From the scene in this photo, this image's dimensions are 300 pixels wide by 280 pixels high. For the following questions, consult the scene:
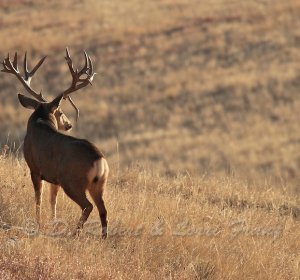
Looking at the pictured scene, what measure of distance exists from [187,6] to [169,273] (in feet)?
125

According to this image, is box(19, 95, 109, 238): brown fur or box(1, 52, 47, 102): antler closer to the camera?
box(19, 95, 109, 238): brown fur

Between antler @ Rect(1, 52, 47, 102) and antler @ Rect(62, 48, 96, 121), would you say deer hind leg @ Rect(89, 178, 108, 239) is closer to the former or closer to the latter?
antler @ Rect(62, 48, 96, 121)

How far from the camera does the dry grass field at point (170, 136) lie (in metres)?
7.02

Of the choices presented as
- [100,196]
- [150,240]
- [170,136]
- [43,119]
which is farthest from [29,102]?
[170,136]

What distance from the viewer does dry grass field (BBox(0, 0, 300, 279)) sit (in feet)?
23.0

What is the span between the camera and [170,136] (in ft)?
90.4

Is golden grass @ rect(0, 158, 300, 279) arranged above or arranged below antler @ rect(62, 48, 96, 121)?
below

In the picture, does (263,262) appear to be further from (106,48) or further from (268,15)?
(268,15)

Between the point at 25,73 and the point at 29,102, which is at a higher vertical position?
the point at 25,73

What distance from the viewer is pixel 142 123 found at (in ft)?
94.0

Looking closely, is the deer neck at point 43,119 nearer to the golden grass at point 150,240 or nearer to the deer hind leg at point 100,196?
the golden grass at point 150,240

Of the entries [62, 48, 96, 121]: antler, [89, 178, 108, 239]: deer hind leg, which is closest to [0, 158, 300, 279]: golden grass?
[89, 178, 108, 239]: deer hind leg

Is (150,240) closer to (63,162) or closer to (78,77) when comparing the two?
(63,162)

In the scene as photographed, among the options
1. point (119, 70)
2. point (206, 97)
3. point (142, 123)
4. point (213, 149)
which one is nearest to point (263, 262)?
point (213, 149)
